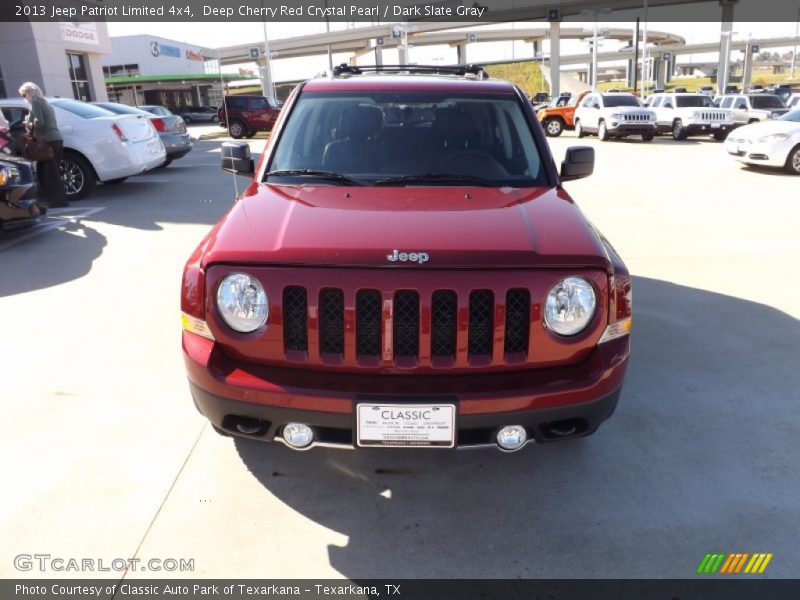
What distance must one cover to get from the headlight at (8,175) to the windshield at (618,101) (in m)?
19.2

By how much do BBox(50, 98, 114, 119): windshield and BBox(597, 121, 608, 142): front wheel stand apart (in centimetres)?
1597

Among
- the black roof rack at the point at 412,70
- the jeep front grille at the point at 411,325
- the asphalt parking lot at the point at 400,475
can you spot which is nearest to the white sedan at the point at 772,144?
the asphalt parking lot at the point at 400,475

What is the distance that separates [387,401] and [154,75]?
5876 centimetres

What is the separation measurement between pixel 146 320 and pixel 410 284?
3.27m

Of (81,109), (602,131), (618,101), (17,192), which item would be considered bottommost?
(602,131)

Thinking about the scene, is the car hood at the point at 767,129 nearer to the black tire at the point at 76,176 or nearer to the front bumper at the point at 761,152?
the front bumper at the point at 761,152

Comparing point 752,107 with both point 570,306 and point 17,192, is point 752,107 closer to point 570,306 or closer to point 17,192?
point 17,192

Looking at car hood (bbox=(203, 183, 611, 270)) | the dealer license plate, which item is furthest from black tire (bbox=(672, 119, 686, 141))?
the dealer license plate

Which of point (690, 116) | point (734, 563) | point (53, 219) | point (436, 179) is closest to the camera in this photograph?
point (734, 563)

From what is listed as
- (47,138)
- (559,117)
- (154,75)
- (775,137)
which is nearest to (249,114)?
(559,117)

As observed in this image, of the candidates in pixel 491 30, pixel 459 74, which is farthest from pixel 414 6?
pixel 459 74

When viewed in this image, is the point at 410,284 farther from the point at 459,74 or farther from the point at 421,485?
the point at 459,74

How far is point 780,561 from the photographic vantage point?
2570 mm

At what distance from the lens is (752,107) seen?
867 inches
